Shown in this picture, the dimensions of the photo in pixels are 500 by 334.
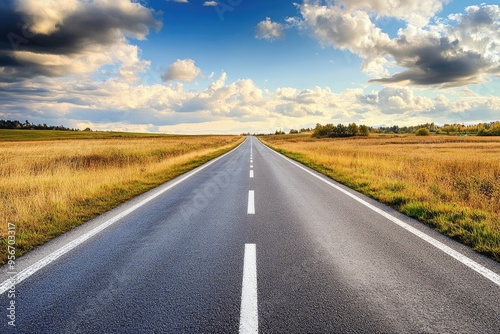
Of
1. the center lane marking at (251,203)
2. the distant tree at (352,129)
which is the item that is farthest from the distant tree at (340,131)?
the center lane marking at (251,203)

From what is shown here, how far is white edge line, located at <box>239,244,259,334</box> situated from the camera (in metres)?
2.60

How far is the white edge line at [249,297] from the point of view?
8.54ft

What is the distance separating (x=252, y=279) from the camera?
348 cm

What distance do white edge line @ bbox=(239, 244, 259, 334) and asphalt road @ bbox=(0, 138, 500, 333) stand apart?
0.5 inches

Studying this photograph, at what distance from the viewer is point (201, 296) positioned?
10.2 ft

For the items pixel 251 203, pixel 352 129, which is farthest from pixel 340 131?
pixel 251 203

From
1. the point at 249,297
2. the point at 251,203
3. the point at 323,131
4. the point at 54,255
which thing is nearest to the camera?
the point at 249,297

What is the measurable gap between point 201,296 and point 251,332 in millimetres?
811

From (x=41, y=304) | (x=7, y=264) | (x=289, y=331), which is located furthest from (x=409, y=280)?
(x=7, y=264)

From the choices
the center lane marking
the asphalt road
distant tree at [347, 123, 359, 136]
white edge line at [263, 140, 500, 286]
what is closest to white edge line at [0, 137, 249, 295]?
the asphalt road

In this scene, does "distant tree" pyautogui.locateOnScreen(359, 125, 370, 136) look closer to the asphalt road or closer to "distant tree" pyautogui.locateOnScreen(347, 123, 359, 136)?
"distant tree" pyautogui.locateOnScreen(347, 123, 359, 136)

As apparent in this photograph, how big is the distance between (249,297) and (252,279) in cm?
41

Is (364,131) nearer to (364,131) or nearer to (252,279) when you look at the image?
(364,131)

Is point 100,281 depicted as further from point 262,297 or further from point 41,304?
point 262,297
